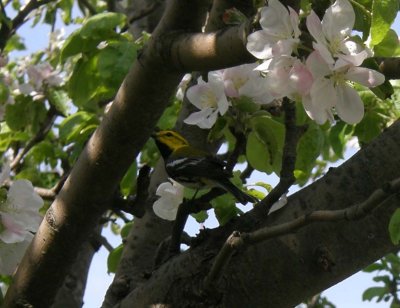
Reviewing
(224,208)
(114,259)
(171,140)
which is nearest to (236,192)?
(224,208)

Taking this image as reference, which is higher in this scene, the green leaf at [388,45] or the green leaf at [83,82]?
the green leaf at [388,45]

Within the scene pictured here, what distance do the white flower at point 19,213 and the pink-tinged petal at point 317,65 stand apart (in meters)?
0.80

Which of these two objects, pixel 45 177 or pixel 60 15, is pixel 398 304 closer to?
pixel 45 177

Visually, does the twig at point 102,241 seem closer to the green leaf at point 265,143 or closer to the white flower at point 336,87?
the green leaf at point 265,143

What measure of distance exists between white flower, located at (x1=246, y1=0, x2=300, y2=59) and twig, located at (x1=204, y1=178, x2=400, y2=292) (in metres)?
0.29

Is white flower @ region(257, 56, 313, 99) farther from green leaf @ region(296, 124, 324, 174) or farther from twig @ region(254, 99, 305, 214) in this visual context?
green leaf @ region(296, 124, 324, 174)

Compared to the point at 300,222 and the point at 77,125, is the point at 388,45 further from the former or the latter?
the point at 77,125

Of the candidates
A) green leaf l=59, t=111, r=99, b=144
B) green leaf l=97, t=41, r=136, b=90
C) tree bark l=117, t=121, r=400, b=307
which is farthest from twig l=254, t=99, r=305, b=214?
green leaf l=59, t=111, r=99, b=144

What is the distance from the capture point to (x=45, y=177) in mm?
3980

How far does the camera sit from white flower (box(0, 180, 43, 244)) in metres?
1.83

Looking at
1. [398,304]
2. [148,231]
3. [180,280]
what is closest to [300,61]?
[180,280]

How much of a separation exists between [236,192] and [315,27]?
2.10 ft

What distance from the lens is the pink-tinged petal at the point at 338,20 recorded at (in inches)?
55.9

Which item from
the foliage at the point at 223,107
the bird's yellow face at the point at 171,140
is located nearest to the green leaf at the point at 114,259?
the foliage at the point at 223,107
